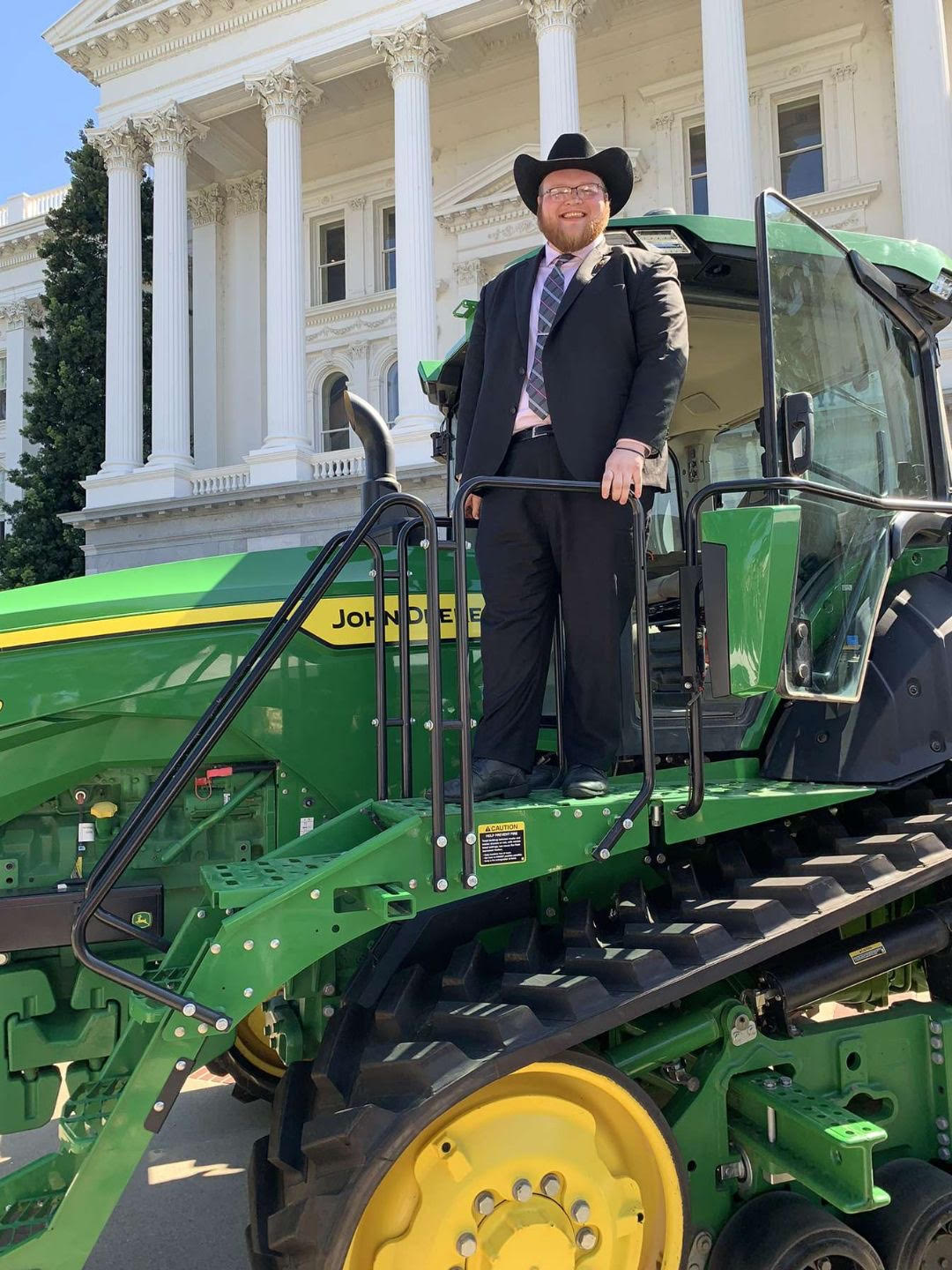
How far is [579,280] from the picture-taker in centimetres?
300

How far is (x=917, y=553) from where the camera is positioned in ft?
11.7

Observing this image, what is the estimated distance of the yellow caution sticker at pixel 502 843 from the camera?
2.49m

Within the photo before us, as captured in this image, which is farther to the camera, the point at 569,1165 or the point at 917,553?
the point at 917,553

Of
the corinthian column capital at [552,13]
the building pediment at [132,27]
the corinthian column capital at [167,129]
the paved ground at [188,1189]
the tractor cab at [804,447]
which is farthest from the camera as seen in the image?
the corinthian column capital at [167,129]

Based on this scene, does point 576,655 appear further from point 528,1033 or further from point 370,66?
point 370,66

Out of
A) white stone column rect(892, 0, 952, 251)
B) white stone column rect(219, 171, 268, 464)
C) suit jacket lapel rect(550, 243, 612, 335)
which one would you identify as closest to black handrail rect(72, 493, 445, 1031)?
suit jacket lapel rect(550, 243, 612, 335)

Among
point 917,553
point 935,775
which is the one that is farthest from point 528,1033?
point 917,553

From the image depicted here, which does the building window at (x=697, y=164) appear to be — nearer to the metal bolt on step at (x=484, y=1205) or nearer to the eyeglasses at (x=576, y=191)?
the eyeglasses at (x=576, y=191)

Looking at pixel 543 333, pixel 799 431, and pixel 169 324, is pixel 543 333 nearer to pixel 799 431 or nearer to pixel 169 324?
pixel 799 431

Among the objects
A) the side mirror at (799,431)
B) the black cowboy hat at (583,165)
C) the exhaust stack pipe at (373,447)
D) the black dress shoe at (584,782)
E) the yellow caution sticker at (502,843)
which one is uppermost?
the black cowboy hat at (583,165)

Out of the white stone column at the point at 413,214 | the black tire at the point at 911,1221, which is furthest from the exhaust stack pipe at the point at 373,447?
the white stone column at the point at 413,214

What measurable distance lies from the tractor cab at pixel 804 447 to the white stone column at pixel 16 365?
38034 mm

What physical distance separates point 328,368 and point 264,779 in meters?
28.1

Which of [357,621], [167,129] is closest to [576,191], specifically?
[357,621]
